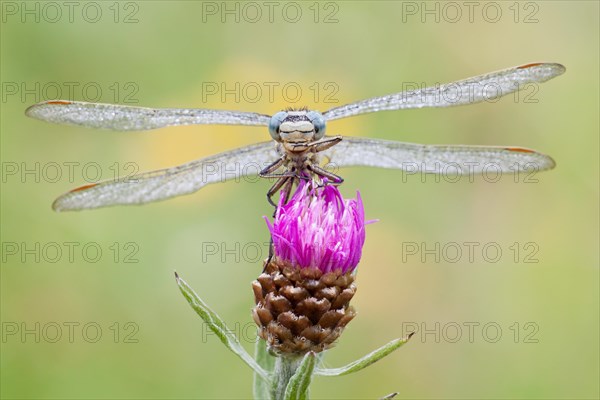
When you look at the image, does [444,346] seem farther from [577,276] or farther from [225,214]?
[225,214]

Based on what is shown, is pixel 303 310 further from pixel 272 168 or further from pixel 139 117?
pixel 139 117

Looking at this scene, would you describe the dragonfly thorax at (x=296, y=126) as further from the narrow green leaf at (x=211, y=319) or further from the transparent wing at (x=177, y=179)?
the narrow green leaf at (x=211, y=319)

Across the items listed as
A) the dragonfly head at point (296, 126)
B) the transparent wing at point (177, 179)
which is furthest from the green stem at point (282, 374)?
the transparent wing at point (177, 179)

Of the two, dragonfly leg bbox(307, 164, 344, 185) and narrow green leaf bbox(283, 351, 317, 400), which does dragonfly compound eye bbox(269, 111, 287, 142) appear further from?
narrow green leaf bbox(283, 351, 317, 400)

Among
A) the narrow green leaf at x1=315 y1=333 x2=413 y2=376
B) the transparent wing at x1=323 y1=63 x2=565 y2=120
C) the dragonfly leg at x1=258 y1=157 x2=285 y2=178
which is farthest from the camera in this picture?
the transparent wing at x1=323 y1=63 x2=565 y2=120

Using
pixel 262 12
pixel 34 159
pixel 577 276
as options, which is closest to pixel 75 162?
pixel 34 159

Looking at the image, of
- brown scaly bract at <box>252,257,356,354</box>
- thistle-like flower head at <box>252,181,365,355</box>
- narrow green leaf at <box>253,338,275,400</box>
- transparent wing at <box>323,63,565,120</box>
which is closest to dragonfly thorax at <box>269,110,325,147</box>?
transparent wing at <box>323,63,565,120</box>

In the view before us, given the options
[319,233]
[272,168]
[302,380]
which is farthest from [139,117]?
[302,380]

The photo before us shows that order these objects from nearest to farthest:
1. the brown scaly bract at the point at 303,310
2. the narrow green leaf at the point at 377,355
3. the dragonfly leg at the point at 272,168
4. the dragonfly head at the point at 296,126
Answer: the narrow green leaf at the point at 377,355 < the brown scaly bract at the point at 303,310 < the dragonfly head at the point at 296,126 < the dragonfly leg at the point at 272,168
